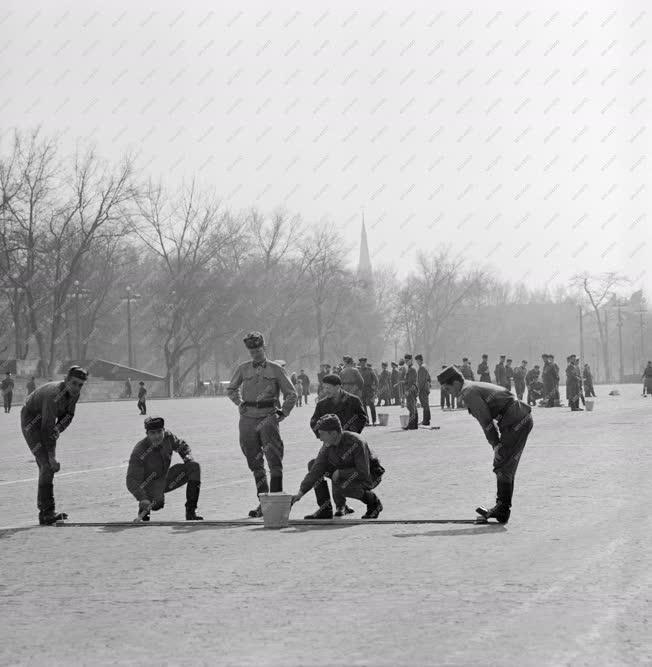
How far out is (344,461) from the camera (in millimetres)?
11078

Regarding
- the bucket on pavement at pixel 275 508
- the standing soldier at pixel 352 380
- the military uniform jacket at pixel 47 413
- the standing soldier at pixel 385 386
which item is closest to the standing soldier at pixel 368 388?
the standing soldier at pixel 352 380

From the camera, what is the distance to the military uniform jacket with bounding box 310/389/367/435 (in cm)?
1208

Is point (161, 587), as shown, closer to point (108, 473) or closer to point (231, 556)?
point (231, 556)

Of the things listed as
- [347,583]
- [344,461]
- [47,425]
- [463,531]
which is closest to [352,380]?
[344,461]

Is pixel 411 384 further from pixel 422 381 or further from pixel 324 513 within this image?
pixel 324 513

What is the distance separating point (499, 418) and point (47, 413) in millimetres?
3921

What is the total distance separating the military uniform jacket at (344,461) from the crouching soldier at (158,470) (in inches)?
41.8

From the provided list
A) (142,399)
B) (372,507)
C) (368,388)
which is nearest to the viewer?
(372,507)

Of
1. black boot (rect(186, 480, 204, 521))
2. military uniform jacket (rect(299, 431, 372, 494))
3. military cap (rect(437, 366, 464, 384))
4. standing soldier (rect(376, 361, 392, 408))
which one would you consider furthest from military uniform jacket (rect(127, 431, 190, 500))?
standing soldier (rect(376, 361, 392, 408))

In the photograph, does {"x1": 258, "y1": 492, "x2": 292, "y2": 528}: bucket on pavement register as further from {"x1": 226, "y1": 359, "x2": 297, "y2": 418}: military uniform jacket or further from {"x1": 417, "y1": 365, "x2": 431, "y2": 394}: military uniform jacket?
{"x1": 417, "y1": 365, "x2": 431, "y2": 394}: military uniform jacket

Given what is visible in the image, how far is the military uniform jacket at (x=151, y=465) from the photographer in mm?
11305

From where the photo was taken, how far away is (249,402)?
11.6 metres

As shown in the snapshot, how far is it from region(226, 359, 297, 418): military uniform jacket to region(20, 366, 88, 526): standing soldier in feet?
4.80

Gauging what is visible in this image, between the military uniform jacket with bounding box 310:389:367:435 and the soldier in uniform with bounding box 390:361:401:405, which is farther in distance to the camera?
the soldier in uniform with bounding box 390:361:401:405
